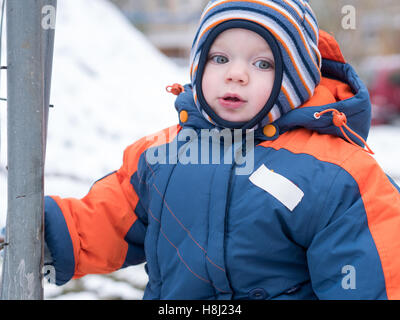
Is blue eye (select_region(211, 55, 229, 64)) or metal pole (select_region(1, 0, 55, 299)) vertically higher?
blue eye (select_region(211, 55, 229, 64))

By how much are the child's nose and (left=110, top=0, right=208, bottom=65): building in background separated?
24519 millimetres

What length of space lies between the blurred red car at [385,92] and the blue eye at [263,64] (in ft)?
28.0

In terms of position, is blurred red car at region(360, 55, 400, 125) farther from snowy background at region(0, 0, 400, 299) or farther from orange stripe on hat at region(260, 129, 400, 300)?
orange stripe on hat at region(260, 129, 400, 300)

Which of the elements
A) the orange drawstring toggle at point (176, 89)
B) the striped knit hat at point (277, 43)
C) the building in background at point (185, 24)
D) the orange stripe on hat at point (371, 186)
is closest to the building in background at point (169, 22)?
the building in background at point (185, 24)

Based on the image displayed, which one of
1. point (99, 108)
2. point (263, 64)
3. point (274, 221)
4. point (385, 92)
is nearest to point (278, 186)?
point (274, 221)

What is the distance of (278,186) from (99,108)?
15.6ft

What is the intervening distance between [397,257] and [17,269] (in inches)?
33.4

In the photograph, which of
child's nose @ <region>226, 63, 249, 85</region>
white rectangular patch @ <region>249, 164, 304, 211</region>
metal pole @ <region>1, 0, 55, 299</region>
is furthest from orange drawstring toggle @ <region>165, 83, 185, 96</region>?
metal pole @ <region>1, 0, 55, 299</region>

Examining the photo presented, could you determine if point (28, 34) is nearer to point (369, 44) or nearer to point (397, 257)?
point (397, 257)

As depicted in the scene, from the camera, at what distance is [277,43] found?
A: 1.36 meters

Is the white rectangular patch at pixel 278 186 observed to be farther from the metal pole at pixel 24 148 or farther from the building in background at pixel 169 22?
the building in background at pixel 169 22

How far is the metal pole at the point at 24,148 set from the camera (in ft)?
3.48

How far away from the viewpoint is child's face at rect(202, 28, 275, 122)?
135 centimetres

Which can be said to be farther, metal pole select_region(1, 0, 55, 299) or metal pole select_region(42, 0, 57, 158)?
metal pole select_region(42, 0, 57, 158)
